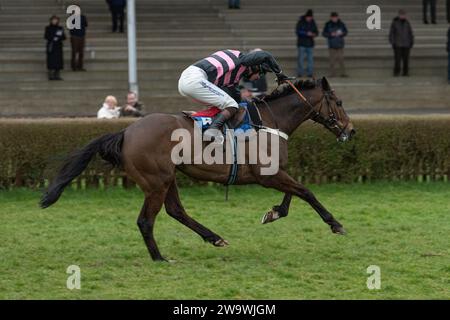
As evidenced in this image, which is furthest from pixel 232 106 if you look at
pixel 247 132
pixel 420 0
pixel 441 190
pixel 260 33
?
pixel 420 0

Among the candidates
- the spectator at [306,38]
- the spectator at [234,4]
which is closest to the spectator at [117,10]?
the spectator at [234,4]

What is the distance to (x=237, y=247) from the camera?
9047 millimetres

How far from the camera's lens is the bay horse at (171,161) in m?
8.37

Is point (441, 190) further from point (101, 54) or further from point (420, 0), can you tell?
point (420, 0)

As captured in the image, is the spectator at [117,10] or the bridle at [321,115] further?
the spectator at [117,10]

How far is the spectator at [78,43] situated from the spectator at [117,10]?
4.30 feet

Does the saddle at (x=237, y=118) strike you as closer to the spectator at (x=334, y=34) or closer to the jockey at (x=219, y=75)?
the jockey at (x=219, y=75)

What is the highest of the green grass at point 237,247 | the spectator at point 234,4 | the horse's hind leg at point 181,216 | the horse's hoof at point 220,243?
the spectator at point 234,4

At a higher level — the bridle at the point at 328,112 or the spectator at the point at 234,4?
the spectator at the point at 234,4

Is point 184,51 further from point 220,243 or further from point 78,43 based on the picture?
point 220,243

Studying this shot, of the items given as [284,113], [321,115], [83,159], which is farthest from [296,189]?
[83,159]

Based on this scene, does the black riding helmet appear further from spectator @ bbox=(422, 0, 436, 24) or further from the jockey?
spectator @ bbox=(422, 0, 436, 24)

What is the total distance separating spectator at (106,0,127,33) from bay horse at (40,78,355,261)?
11385 millimetres

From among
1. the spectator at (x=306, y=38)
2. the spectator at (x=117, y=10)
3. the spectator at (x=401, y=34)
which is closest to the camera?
the spectator at (x=306, y=38)
